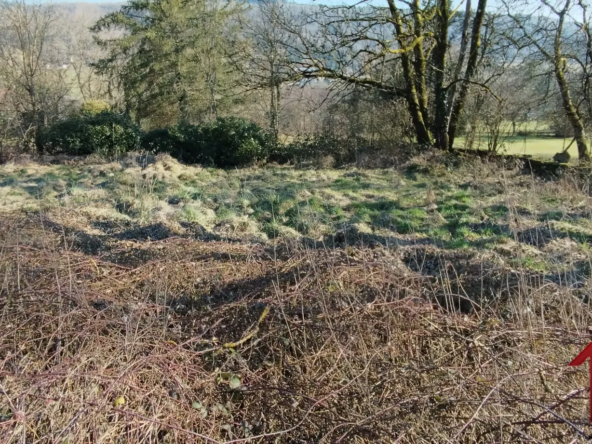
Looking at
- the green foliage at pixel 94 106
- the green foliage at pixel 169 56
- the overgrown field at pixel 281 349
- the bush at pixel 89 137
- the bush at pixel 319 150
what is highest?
the green foliage at pixel 169 56

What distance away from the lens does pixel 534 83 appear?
47.1ft

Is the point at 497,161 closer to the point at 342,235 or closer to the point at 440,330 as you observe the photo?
the point at 342,235

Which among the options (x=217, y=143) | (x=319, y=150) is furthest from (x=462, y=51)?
(x=217, y=143)

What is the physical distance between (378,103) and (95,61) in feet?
48.6

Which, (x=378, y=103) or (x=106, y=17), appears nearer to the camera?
(x=378, y=103)

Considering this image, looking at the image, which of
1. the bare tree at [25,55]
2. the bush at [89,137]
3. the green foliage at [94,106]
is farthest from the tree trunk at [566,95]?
the green foliage at [94,106]

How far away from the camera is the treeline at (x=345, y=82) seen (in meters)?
13.5

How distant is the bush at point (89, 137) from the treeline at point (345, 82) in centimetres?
4

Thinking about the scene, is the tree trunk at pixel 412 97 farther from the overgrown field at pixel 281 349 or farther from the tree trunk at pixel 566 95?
the overgrown field at pixel 281 349

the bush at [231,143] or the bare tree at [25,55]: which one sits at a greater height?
the bare tree at [25,55]

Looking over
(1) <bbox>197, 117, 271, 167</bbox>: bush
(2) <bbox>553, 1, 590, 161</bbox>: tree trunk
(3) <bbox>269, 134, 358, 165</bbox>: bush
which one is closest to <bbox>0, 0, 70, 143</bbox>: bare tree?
(1) <bbox>197, 117, 271, 167</bbox>: bush

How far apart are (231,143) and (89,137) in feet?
15.9

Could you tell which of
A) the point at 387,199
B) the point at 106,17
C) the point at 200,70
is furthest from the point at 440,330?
the point at 106,17

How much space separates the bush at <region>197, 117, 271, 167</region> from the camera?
16031mm
